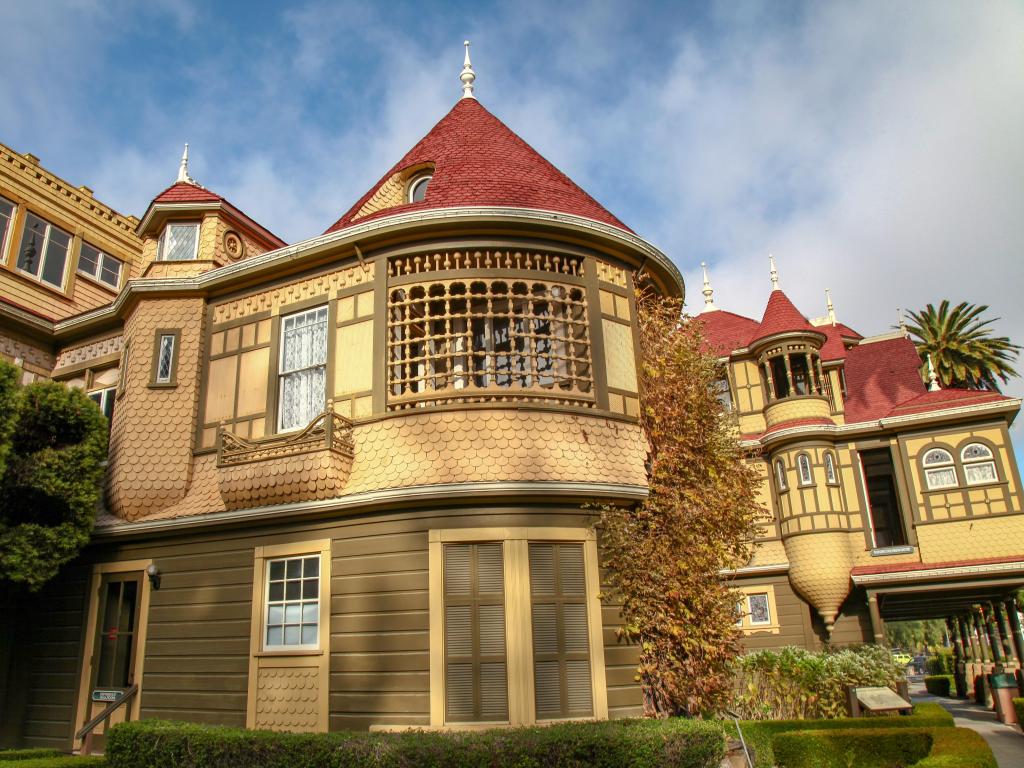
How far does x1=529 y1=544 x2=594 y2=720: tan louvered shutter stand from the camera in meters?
9.81

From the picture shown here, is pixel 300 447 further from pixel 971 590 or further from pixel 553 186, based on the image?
pixel 971 590

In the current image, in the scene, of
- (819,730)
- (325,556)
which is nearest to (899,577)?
(819,730)

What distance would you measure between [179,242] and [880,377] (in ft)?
66.7

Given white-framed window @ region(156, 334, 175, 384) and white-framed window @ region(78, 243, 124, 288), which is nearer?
white-framed window @ region(156, 334, 175, 384)

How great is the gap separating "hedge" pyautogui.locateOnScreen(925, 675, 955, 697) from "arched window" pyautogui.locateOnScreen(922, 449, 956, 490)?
1358 centimetres

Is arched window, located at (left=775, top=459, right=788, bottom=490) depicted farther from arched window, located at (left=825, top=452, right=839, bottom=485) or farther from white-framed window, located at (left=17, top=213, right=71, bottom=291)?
white-framed window, located at (left=17, top=213, right=71, bottom=291)

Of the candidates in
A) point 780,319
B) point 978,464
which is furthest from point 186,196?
point 978,464

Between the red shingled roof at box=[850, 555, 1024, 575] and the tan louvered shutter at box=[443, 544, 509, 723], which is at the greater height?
the red shingled roof at box=[850, 555, 1024, 575]

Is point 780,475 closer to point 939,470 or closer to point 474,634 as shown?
point 939,470

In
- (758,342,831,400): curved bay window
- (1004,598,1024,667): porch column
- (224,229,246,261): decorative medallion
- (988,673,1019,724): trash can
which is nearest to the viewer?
(224,229,246,261): decorative medallion

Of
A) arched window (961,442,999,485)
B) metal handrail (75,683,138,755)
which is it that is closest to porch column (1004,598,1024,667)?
arched window (961,442,999,485)

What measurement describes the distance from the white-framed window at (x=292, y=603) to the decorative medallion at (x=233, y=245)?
22.3 ft

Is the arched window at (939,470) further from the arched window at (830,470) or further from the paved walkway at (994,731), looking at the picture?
the paved walkway at (994,731)

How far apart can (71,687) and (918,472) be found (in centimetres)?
2058
